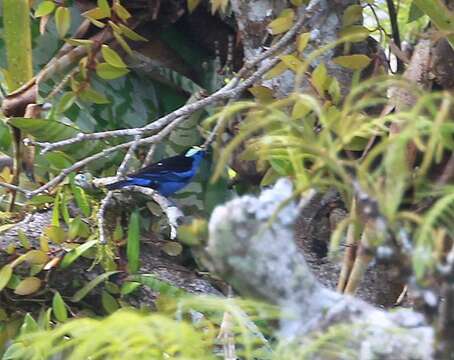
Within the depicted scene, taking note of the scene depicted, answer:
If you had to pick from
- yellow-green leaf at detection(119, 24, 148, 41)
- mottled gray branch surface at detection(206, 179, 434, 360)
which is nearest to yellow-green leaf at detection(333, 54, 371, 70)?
yellow-green leaf at detection(119, 24, 148, 41)

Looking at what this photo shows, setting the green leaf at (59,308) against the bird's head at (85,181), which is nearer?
the green leaf at (59,308)

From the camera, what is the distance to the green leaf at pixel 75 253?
1.27m

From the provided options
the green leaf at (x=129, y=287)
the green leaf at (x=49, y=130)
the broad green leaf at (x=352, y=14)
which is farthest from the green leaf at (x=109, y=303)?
the broad green leaf at (x=352, y=14)

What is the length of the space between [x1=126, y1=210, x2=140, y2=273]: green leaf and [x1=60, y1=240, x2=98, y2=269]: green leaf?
5 cm

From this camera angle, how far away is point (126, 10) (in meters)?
1.48

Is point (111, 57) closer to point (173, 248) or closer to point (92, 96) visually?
point (92, 96)

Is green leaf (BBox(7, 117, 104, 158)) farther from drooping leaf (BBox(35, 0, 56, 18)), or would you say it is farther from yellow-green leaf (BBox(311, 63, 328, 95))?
yellow-green leaf (BBox(311, 63, 328, 95))

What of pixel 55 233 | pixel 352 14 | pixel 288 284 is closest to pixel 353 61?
pixel 352 14

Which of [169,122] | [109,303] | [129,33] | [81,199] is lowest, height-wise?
[109,303]

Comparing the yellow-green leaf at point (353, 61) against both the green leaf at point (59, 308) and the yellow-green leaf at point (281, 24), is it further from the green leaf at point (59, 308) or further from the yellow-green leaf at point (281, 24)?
the green leaf at point (59, 308)

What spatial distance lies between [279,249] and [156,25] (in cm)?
117

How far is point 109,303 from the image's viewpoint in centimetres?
131

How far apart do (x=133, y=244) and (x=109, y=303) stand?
9 cm

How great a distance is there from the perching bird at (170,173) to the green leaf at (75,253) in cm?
9
